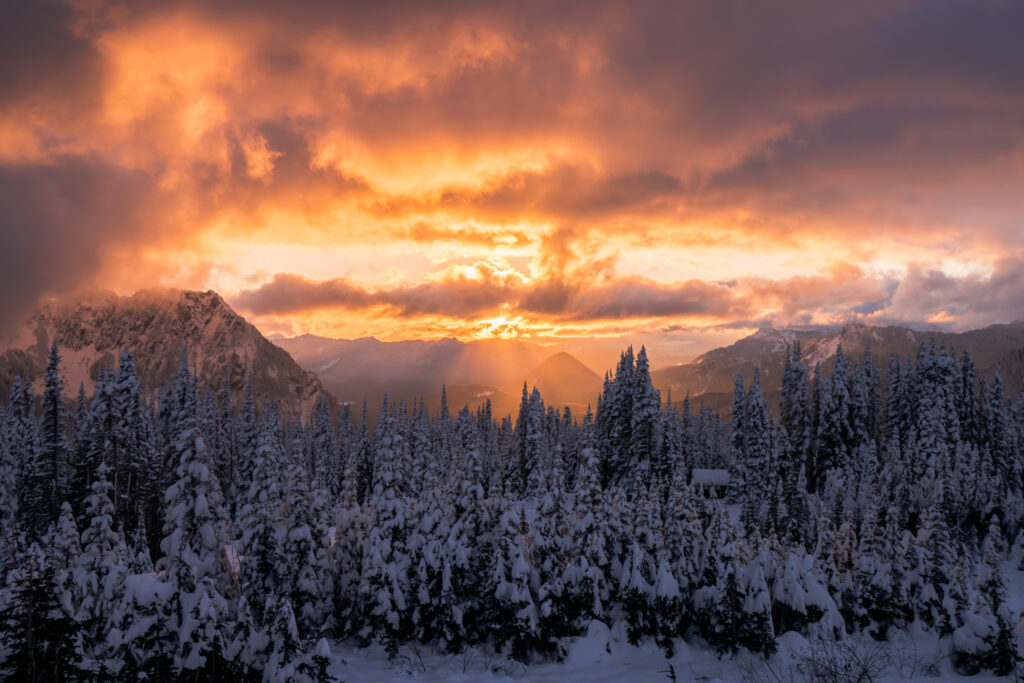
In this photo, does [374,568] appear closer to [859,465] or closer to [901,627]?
[901,627]

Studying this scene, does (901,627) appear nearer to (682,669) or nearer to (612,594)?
(682,669)

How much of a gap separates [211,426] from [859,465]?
73004 mm

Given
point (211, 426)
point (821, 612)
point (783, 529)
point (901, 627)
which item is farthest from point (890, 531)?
point (211, 426)

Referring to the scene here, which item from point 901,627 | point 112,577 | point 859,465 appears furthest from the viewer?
point 859,465

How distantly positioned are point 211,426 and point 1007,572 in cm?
7729

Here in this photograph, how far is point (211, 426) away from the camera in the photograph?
6812 centimetres

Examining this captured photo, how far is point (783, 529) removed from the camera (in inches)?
1954

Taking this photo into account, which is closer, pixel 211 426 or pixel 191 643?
pixel 191 643

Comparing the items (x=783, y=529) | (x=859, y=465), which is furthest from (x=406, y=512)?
(x=859, y=465)

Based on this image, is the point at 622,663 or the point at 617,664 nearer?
the point at 617,664

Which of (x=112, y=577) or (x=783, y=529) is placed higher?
(x=112, y=577)

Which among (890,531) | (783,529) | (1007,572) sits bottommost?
(1007,572)

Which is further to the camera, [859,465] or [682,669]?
[859,465]

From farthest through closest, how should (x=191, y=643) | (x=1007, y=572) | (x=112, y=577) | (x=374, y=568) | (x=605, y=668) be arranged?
(x=1007, y=572), (x=374, y=568), (x=605, y=668), (x=112, y=577), (x=191, y=643)
